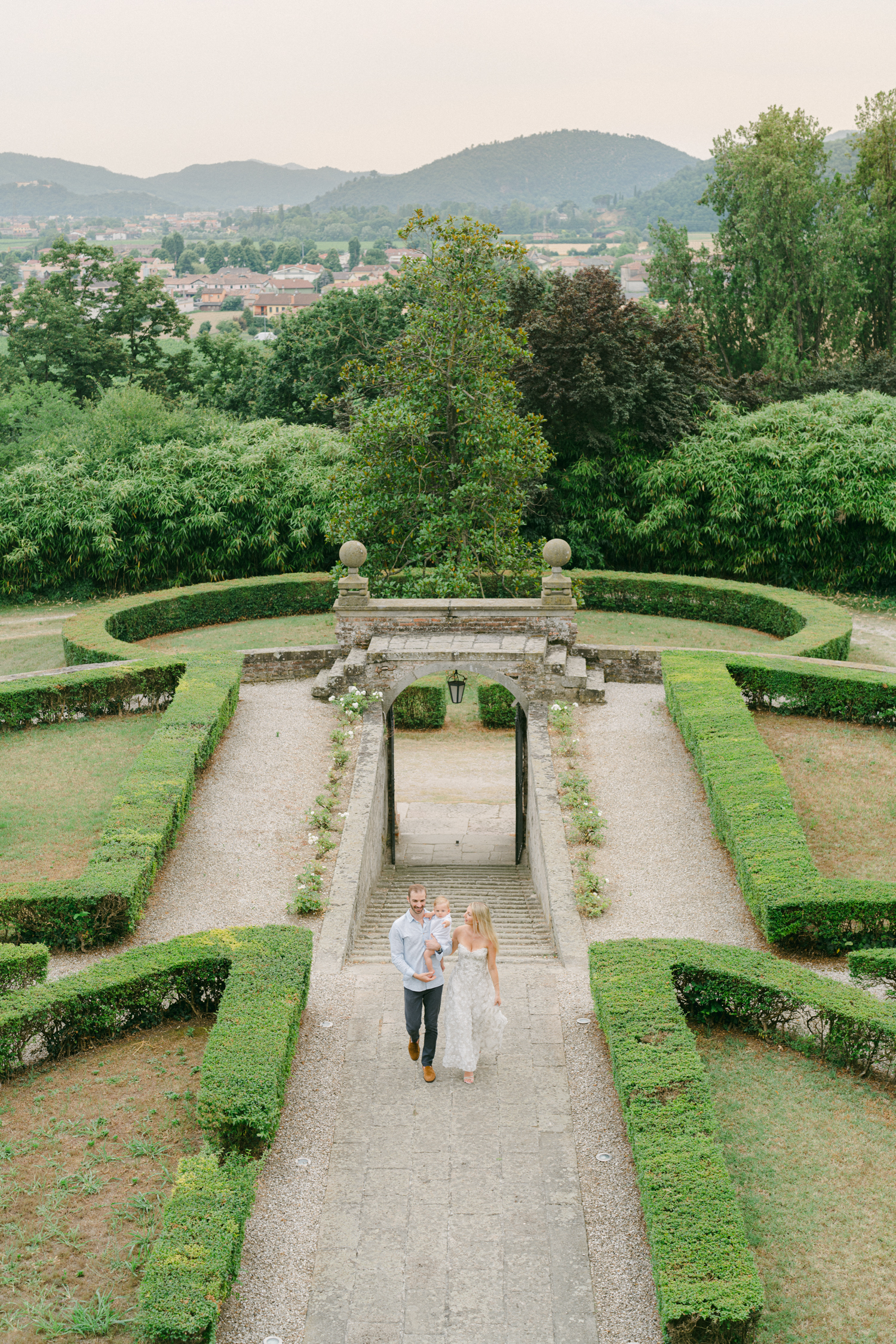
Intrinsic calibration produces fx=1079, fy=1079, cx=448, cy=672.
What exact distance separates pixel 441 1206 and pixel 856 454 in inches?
836

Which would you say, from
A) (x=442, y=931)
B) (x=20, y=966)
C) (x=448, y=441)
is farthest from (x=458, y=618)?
(x=442, y=931)

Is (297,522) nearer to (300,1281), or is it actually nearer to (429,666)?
(429,666)

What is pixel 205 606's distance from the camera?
22812mm

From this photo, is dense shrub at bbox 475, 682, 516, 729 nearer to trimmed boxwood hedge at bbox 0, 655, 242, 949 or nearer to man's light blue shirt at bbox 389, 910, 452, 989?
trimmed boxwood hedge at bbox 0, 655, 242, 949

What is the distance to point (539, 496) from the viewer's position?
2592 cm

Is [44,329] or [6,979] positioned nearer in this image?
[6,979]

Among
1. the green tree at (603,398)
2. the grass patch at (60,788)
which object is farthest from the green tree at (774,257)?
the grass patch at (60,788)

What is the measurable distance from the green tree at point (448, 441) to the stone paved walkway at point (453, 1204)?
10.9 metres

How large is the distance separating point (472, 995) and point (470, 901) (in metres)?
6.05

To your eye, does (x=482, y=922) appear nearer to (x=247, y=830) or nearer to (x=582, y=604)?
(x=247, y=830)

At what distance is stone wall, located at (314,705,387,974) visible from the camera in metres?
10.2

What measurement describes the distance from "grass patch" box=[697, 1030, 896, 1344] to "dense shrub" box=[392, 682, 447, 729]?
431 inches

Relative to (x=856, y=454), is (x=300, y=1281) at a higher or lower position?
lower

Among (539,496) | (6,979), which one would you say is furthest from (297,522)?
(6,979)
